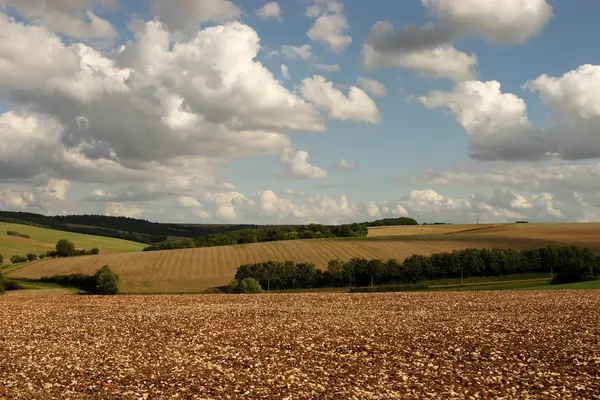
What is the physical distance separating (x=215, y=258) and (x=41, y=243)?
230 feet

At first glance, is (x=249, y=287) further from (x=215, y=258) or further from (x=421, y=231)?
(x=421, y=231)

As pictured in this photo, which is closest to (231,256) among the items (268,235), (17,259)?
(268,235)

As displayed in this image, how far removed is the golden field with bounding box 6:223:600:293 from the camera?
8500 centimetres

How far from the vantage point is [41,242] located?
145125 millimetres

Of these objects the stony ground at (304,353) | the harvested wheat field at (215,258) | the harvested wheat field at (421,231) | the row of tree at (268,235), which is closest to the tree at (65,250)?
the harvested wheat field at (215,258)

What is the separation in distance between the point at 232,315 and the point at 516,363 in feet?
61.0

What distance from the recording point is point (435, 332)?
2467 cm

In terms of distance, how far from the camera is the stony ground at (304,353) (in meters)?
15.8

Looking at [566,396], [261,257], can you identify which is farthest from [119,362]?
[261,257]

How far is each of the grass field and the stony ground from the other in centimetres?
10523

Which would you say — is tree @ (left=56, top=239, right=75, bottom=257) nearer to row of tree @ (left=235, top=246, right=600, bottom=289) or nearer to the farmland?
the farmland

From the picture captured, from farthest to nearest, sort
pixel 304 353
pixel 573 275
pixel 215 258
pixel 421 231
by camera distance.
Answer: pixel 421 231 < pixel 215 258 < pixel 573 275 < pixel 304 353

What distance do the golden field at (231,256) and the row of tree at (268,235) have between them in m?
21.6

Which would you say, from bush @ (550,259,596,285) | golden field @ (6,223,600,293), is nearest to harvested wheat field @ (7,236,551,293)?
golden field @ (6,223,600,293)
